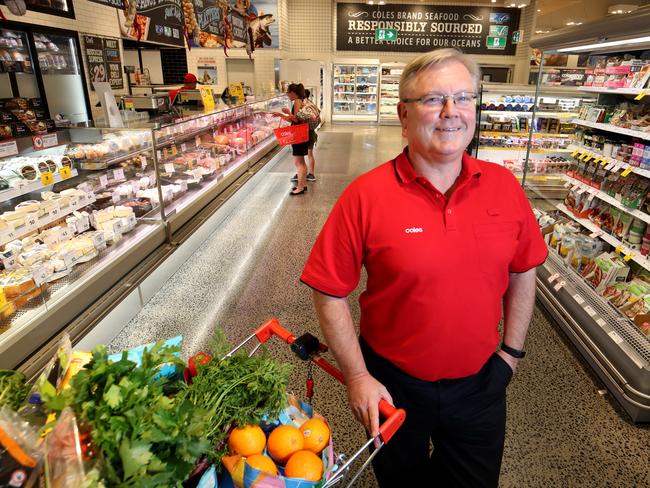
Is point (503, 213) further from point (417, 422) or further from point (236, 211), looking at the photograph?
point (236, 211)

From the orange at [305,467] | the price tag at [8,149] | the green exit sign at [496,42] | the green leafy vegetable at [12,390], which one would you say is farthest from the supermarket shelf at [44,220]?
the green exit sign at [496,42]

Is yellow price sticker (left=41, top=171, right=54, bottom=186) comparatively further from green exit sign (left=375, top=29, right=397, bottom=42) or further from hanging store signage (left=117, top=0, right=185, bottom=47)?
green exit sign (left=375, top=29, right=397, bottom=42)

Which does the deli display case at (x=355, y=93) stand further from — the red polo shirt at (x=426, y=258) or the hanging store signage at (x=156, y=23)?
the red polo shirt at (x=426, y=258)

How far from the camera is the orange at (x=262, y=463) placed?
43.2 inches

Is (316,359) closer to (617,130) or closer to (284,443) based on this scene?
(284,443)

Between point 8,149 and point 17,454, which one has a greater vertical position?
point 8,149

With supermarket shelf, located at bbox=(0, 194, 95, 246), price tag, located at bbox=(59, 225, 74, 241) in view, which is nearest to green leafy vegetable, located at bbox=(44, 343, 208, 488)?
supermarket shelf, located at bbox=(0, 194, 95, 246)

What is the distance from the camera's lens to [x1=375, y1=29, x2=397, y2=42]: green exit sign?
54.4 feet

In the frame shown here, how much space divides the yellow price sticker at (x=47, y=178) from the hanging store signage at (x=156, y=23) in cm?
170

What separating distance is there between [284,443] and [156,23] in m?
4.53

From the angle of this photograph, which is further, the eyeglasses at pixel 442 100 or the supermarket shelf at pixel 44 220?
the supermarket shelf at pixel 44 220

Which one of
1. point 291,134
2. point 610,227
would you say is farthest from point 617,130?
point 291,134

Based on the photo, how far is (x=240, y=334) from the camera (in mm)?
3453

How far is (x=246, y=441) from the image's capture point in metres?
1.14
